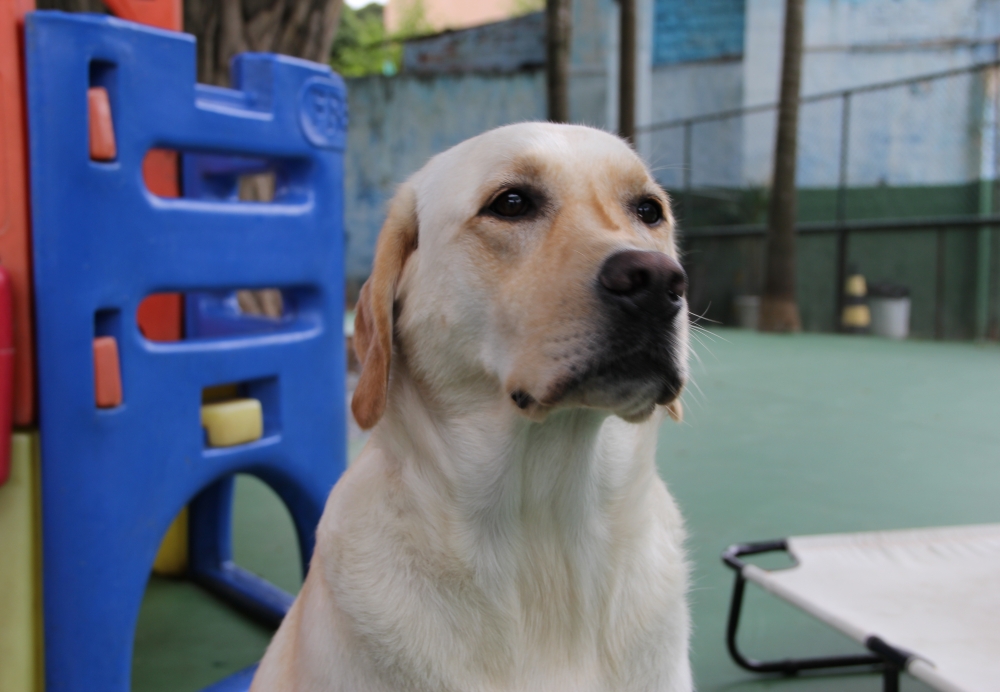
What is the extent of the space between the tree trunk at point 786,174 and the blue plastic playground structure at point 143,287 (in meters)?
7.90

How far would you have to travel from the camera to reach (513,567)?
1.29 metres

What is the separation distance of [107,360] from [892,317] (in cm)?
931

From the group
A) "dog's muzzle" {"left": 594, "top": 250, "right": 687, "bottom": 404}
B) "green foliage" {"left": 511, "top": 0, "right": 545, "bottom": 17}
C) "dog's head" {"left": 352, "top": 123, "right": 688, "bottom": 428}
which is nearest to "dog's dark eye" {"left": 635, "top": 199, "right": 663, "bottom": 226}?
"dog's head" {"left": 352, "top": 123, "right": 688, "bottom": 428}

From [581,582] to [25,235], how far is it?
1.26 m

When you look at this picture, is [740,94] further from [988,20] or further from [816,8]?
[988,20]

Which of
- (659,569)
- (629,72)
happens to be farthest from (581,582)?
(629,72)

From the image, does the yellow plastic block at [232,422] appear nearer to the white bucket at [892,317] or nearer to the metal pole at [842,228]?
the white bucket at [892,317]

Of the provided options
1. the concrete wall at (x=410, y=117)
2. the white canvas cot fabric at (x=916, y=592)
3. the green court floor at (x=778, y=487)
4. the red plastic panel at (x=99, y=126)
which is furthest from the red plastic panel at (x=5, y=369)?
the concrete wall at (x=410, y=117)

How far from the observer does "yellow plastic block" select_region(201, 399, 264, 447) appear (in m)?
1.88

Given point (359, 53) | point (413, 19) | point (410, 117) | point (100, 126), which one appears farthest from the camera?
point (413, 19)

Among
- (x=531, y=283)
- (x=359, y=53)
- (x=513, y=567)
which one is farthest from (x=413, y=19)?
(x=513, y=567)

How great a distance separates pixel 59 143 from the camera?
155 centimetres

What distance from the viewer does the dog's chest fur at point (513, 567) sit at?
121 centimetres

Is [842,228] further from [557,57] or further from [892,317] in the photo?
[557,57]
